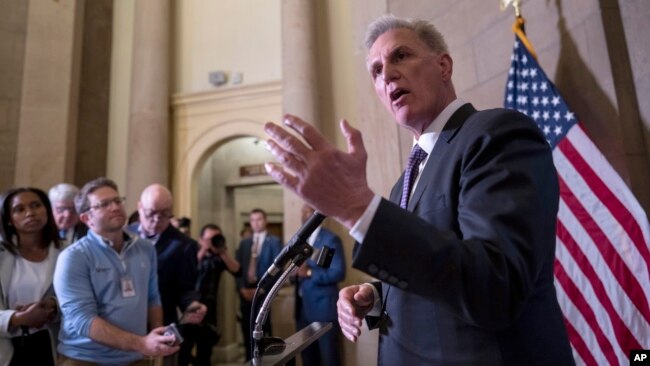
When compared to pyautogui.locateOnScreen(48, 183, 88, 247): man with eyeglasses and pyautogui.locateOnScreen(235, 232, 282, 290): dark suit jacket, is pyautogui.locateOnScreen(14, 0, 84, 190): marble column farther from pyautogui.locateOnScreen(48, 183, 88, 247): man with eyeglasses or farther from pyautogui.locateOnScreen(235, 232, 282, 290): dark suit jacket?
pyautogui.locateOnScreen(235, 232, 282, 290): dark suit jacket

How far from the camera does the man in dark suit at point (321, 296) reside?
3.97m

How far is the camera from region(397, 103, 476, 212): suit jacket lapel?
1.01 metres

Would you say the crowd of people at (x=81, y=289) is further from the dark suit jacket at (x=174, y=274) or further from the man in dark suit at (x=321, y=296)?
the man in dark suit at (x=321, y=296)

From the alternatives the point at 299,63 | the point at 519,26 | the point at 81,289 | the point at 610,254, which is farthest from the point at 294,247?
the point at 299,63

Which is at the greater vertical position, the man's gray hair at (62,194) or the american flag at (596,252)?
the man's gray hair at (62,194)

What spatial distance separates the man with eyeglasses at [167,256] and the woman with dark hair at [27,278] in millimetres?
618

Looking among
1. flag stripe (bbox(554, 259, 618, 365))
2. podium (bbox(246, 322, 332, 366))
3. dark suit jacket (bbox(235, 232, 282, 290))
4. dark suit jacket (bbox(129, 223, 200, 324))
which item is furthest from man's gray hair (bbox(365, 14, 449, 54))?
dark suit jacket (bbox(235, 232, 282, 290))

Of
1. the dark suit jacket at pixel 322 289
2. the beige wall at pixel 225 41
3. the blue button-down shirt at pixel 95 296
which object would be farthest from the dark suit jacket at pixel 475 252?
the beige wall at pixel 225 41

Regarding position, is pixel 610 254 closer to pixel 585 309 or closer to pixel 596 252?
pixel 596 252

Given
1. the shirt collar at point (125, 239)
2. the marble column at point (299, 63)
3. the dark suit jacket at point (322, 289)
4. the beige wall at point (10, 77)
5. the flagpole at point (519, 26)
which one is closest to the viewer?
the shirt collar at point (125, 239)

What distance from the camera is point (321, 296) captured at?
3986mm

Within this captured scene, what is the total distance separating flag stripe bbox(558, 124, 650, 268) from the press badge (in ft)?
8.16

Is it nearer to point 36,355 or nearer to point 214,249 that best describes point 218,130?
point 214,249

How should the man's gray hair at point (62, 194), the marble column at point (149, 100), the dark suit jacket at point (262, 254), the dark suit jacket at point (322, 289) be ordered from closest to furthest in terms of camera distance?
1. the man's gray hair at point (62, 194)
2. the dark suit jacket at point (322, 289)
3. the dark suit jacket at point (262, 254)
4. the marble column at point (149, 100)
